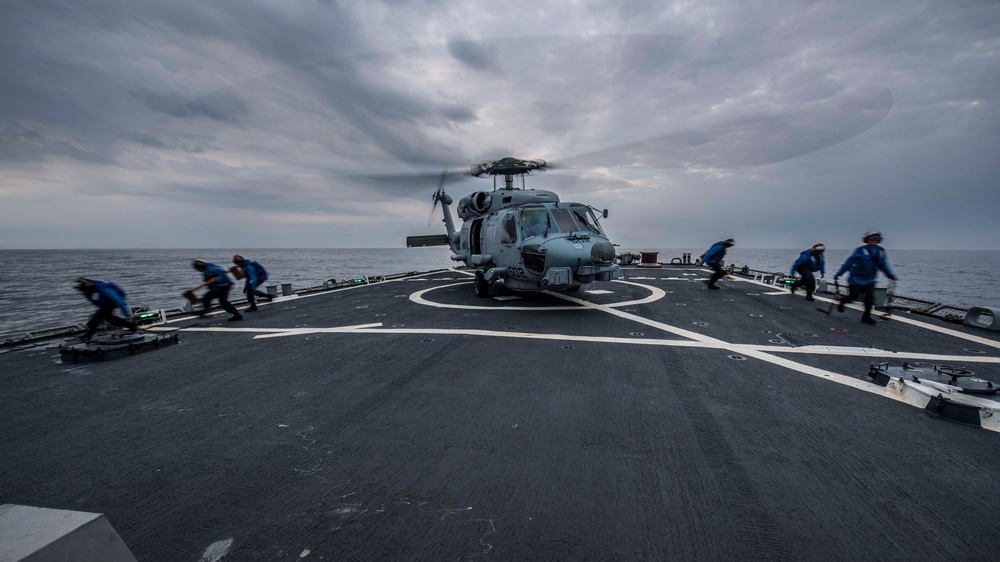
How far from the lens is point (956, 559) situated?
213cm

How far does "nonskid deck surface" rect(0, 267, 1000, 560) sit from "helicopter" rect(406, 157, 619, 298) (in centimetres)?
318

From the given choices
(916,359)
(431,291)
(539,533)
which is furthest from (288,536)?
(431,291)

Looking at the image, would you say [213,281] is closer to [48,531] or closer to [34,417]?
[34,417]

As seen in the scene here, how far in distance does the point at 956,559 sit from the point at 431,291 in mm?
13534

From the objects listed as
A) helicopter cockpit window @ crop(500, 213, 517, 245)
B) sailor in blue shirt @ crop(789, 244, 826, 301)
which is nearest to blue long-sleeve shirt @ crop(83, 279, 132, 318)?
helicopter cockpit window @ crop(500, 213, 517, 245)

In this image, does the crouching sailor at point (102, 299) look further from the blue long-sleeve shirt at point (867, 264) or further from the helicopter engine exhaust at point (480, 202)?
the blue long-sleeve shirt at point (867, 264)

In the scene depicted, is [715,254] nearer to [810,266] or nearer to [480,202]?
[810,266]

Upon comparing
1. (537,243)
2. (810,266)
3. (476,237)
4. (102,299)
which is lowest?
(102,299)

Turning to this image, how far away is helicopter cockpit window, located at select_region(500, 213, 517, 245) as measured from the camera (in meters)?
10.6

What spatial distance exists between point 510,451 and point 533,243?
23.3ft

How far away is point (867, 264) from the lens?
26.6 feet

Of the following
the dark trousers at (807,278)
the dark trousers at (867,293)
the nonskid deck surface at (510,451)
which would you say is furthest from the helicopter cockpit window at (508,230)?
the dark trousers at (807,278)

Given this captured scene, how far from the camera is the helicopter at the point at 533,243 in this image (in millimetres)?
9570

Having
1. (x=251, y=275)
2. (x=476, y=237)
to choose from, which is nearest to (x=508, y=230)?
(x=476, y=237)
